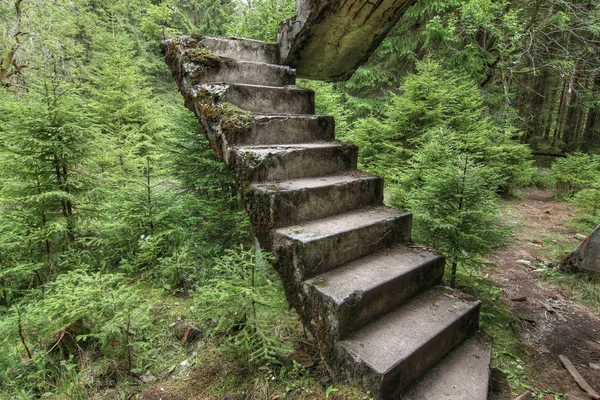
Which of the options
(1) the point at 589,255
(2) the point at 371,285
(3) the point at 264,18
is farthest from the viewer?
(3) the point at 264,18

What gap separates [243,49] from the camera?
328 centimetres

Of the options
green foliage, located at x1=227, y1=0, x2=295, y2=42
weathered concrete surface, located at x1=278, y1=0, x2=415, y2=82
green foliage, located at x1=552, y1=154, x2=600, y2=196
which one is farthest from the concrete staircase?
green foliage, located at x1=552, y1=154, x2=600, y2=196

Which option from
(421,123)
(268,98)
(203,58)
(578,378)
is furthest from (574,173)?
(203,58)

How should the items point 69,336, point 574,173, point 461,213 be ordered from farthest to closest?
point 574,173
point 461,213
point 69,336

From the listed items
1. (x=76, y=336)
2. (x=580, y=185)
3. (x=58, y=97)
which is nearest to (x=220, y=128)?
(x=76, y=336)

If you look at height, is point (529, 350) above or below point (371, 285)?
below

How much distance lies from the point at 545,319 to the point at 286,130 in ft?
10.3

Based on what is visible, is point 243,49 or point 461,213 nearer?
point 461,213

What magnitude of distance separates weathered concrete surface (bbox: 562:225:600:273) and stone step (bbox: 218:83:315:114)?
12.1 feet

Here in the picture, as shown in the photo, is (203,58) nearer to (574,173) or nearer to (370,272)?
(370,272)

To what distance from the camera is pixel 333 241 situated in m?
2.05

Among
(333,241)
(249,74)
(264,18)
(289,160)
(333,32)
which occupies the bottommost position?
(333,241)

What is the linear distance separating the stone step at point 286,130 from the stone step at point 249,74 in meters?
0.63

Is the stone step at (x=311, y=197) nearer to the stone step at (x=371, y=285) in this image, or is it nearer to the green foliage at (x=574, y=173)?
the stone step at (x=371, y=285)
